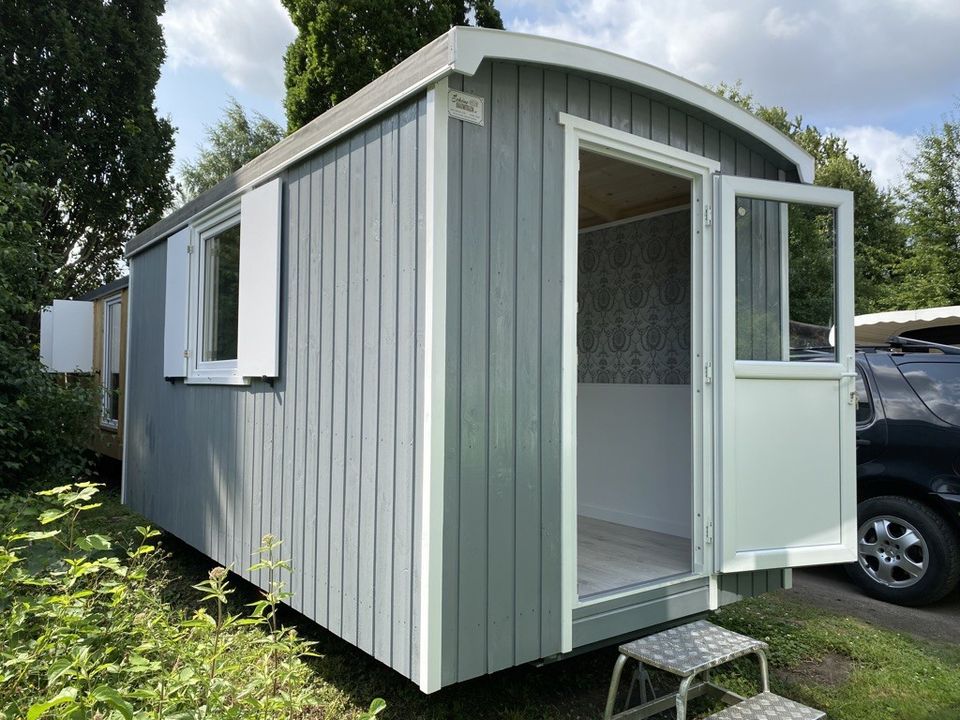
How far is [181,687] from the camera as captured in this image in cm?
166

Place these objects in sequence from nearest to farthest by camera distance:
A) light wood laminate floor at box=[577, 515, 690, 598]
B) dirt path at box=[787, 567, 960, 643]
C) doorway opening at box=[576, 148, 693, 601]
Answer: light wood laminate floor at box=[577, 515, 690, 598] → dirt path at box=[787, 567, 960, 643] → doorway opening at box=[576, 148, 693, 601]

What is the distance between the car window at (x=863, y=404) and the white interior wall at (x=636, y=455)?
1092 millimetres

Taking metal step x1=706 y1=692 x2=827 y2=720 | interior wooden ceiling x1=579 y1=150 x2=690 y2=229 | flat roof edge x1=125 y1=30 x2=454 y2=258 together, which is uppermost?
interior wooden ceiling x1=579 y1=150 x2=690 y2=229

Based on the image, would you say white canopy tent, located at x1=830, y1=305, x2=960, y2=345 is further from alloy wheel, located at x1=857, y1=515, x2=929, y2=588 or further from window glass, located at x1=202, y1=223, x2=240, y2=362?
window glass, located at x1=202, y1=223, x2=240, y2=362

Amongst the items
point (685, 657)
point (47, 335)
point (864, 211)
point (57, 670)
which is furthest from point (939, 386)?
point (864, 211)

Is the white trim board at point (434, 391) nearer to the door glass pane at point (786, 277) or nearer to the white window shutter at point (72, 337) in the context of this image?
the door glass pane at point (786, 277)

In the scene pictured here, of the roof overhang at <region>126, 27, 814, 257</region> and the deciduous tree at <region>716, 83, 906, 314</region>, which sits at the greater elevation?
the deciduous tree at <region>716, 83, 906, 314</region>

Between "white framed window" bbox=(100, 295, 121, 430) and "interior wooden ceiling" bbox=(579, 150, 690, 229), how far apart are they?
547 centimetres

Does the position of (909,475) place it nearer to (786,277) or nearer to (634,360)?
(786,277)

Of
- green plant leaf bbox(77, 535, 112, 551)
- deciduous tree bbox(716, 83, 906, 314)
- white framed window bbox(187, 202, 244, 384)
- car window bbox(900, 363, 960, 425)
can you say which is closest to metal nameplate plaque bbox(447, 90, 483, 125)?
green plant leaf bbox(77, 535, 112, 551)

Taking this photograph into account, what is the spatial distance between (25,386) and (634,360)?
4.29m

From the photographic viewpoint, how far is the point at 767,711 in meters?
2.30

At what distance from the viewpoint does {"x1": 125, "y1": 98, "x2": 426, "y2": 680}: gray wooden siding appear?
2.19 m

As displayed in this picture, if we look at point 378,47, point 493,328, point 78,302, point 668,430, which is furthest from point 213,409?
point 378,47
